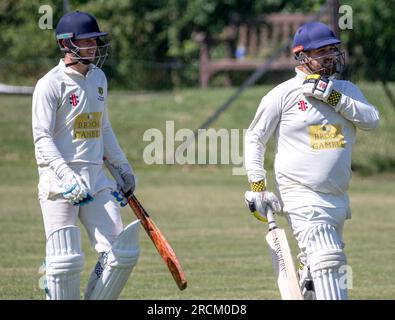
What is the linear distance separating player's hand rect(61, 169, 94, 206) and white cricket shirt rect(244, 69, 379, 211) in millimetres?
1001

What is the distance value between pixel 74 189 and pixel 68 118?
51cm

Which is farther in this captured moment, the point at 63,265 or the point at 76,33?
the point at 76,33

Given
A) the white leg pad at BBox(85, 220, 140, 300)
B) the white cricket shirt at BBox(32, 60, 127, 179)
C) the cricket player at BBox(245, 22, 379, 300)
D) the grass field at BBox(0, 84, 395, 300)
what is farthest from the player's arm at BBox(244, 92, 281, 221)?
the grass field at BBox(0, 84, 395, 300)

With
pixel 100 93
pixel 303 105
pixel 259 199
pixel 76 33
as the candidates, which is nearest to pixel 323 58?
pixel 303 105

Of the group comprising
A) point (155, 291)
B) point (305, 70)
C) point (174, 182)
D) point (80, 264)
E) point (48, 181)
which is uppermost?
point (305, 70)

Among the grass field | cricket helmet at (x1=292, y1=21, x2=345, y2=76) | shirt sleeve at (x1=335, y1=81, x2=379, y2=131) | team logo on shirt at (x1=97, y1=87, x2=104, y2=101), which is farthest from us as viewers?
the grass field

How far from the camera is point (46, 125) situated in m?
6.54

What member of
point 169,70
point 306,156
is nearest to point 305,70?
point 306,156

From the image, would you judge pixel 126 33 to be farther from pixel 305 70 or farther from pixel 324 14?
pixel 305 70

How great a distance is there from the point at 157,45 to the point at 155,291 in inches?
582

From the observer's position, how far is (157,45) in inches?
910

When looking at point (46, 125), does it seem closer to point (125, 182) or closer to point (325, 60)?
point (125, 182)

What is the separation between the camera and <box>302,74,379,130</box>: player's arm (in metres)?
6.50

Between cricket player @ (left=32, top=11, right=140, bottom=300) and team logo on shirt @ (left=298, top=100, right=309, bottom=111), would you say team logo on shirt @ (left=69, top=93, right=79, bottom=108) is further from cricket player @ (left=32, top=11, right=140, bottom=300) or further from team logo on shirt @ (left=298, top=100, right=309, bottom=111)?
team logo on shirt @ (left=298, top=100, right=309, bottom=111)
